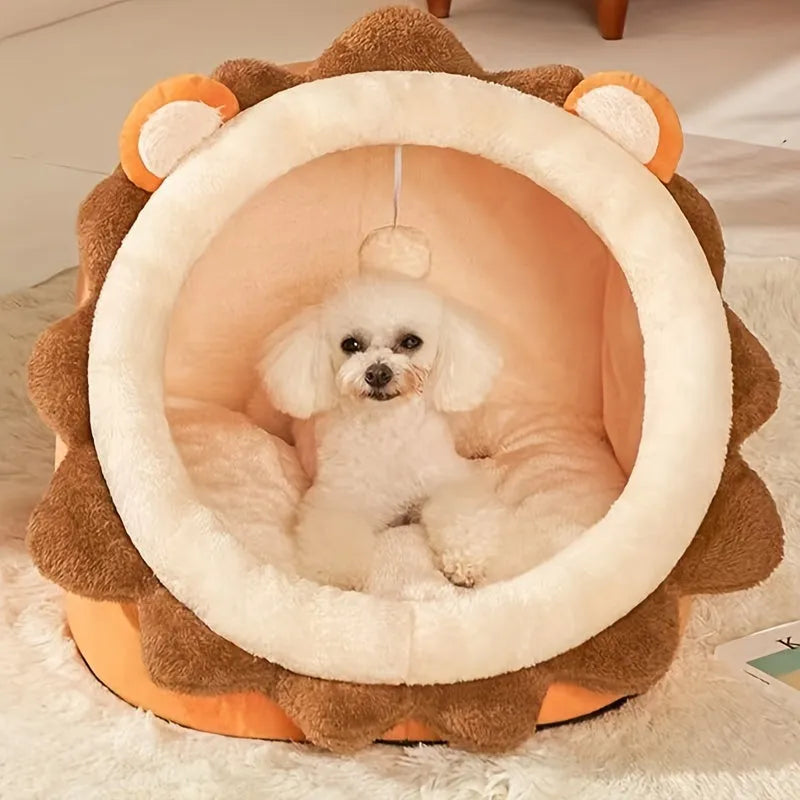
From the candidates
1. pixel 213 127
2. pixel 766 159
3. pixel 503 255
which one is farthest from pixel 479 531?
pixel 766 159

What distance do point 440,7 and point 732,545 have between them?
2005 millimetres

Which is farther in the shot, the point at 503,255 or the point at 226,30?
the point at 226,30

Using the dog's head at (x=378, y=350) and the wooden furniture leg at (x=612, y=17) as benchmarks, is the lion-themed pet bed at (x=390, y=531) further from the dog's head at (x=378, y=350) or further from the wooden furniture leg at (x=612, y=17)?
the wooden furniture leg at (x=612, y=17)

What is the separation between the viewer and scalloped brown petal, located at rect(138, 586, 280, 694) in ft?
3.91

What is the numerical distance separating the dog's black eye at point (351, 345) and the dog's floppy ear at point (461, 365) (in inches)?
3.8

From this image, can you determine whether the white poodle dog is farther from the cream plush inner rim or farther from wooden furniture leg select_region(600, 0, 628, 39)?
wooden furniture leg select_region(600, 0, 628, 39)

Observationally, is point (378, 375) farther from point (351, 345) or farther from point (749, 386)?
point (749, 386)

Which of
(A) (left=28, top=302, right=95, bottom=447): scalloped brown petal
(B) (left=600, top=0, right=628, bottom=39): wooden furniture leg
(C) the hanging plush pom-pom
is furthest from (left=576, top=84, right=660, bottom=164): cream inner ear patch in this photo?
(B) (left=600, top=0, right=628, bottom=39): wooden furniture leg

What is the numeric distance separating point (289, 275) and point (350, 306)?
0.63 feet

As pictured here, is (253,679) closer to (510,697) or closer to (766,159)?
(510,697)

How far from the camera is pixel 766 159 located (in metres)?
2.52

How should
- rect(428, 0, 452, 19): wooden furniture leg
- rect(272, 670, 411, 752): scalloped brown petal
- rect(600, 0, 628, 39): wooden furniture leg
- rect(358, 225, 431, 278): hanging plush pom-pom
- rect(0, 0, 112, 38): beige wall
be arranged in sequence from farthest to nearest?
rect(428, 0, 452, 19): wooden furniture leg → rect(600, 0, 628, 39): wooden furniture leg → rect(0, 0, 112, 38): beige wall → rect(358, 225, 431, 278): hanging plush pom-pom → rect(272, 670, 411, 752): scalloped brown petal

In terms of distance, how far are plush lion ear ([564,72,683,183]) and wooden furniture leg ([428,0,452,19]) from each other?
1692 millimetres

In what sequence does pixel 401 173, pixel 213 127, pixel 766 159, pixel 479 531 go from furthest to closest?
1. pixel 766 159
2. pixel 401 173
3. pixel 479 531
4. pixel 213 127
